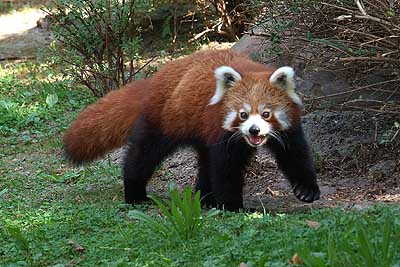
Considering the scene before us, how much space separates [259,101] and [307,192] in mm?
822

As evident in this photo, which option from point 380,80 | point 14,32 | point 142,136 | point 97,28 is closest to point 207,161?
point 142,136

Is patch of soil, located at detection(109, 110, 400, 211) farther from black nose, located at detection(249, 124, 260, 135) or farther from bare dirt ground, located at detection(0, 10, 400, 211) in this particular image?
black nose, located at detection(249, 124, 260, 135)

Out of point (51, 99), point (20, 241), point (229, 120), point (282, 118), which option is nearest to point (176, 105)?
point (229, 120)

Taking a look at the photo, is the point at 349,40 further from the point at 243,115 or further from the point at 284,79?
the point at 243,115

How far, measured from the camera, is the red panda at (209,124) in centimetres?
592

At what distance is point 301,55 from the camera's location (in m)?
6.90

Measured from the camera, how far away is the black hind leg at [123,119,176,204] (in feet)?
21.5

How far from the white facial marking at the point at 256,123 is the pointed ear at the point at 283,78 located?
298 millimetres

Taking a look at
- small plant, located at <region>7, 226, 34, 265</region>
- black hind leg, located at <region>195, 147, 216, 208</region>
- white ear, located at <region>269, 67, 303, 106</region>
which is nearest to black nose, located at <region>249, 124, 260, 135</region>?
white ear, located at <region>269, 67, 303, 106</region>

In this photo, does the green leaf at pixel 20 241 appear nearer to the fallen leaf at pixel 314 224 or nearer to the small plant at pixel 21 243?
the small plant at pixel 21 243

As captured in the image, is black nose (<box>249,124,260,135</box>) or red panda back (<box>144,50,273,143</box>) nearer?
black nose (<box>249,124,260,135</box>)

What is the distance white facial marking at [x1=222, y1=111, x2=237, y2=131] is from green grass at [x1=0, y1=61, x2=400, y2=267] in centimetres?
65

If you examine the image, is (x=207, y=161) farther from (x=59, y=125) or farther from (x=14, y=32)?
(x=14, y=32)

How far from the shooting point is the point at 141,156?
6605mm
